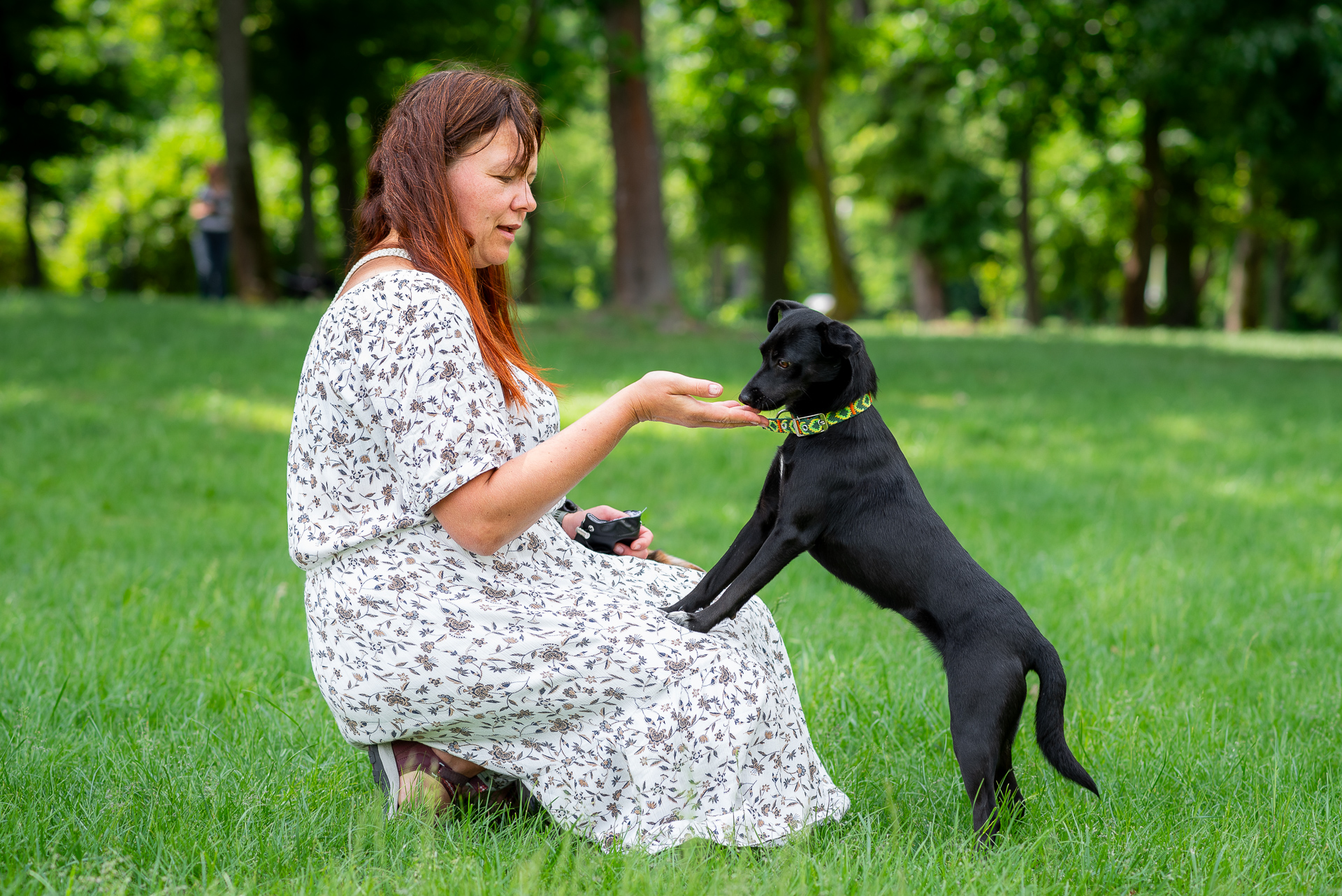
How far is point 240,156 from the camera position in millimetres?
14656

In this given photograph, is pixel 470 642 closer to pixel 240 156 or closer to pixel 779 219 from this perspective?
pixel 240 156

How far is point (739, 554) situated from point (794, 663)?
1298mm

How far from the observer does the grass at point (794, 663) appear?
96.0 inches

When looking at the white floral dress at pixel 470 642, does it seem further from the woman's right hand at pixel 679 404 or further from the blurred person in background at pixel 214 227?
the blurred person in background at pixel 214 227

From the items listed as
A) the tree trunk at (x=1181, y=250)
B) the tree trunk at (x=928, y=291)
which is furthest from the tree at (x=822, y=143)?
the tree trunk at (x=1181, y=250)

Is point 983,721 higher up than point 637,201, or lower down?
lower down

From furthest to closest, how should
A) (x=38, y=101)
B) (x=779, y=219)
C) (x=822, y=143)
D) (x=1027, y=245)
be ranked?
1. (x=779, y=219)
2. (x=1027, y=245)
3. (x=38, y=101)
4. (x=822, y=143)

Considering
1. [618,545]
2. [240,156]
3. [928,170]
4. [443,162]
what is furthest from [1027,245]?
[443,162]

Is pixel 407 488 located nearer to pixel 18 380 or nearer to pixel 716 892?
pixel 716 892

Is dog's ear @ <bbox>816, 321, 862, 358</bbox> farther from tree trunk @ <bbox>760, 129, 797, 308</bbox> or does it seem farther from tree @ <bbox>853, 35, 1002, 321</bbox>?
Result: tree trunk @ <bbox>760, 129, 797, 308</bbox>

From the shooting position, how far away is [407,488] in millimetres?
2355

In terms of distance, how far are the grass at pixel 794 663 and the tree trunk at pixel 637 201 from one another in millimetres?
6702

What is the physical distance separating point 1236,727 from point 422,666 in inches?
101

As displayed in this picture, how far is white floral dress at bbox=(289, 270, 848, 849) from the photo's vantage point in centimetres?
231
